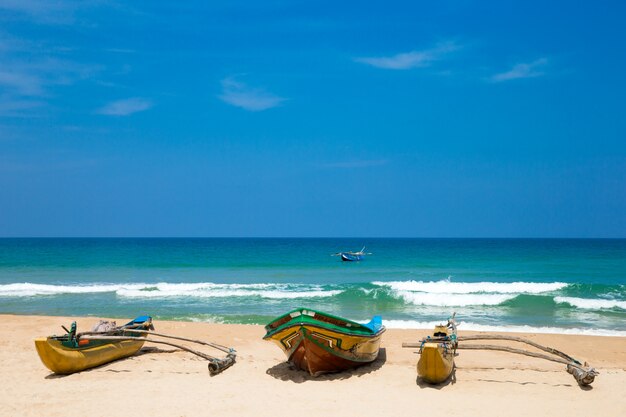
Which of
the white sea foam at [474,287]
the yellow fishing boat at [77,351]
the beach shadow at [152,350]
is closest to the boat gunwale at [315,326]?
the yellow fishing boat at [77,351]

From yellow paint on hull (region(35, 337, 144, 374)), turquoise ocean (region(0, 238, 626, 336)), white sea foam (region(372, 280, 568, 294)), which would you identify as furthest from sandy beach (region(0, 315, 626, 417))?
white sea foam (region(372, 280, 568, 294))

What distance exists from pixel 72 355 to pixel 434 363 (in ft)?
22.7

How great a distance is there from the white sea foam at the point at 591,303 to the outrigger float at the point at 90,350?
16073 millimetres

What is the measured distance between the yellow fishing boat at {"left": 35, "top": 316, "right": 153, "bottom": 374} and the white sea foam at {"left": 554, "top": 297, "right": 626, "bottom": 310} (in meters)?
17.9

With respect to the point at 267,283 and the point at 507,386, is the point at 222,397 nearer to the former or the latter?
the point at 507,386

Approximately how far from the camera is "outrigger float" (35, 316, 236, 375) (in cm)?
1038

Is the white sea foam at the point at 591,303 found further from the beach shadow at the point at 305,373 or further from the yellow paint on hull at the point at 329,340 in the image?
the yellow paint on hull at the point at 329,340

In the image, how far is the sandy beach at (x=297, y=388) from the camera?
8703 mm

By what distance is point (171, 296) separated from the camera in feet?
86.3

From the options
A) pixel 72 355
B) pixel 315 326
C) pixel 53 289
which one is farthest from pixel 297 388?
pixel 53 289

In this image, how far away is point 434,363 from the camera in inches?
377

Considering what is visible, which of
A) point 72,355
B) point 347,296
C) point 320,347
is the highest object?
point 320,347

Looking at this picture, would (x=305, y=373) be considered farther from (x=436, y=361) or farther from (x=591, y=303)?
(x=591, y=303)

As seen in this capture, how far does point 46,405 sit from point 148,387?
1728mm
